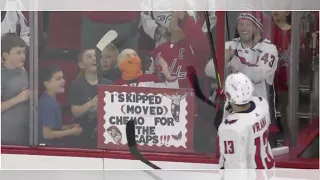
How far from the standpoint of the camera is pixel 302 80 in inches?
70.4

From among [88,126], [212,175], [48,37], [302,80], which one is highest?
[48,37]

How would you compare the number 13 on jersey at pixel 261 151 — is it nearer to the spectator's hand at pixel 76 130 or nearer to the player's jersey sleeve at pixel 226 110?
the player's jersey sleeve at pixel 226 110

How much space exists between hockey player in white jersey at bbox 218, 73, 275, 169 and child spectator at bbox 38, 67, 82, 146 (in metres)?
0.43

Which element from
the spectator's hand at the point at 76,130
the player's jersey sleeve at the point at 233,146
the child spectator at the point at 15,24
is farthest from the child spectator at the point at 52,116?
the player's jersey sleeve at the point at 233,146

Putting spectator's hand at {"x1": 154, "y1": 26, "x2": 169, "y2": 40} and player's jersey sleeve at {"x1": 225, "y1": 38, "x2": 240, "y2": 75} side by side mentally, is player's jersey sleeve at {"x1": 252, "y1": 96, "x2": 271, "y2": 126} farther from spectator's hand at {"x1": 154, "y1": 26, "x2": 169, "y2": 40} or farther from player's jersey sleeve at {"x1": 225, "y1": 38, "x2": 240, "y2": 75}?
spectator's hand at {"x1": 154, "y1": 26, "x2": 169, "y2": 40}

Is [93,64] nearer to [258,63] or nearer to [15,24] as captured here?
[15,24]

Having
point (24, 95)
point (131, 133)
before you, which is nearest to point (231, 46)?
point (131, 133)

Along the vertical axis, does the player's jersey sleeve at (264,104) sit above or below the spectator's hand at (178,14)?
below

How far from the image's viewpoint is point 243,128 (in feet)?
5.80

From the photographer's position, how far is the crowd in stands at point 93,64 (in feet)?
5.79

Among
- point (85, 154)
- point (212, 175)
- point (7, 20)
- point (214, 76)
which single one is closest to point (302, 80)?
point (214, 76)

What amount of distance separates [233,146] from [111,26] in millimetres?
492

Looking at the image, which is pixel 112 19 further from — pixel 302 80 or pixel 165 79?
pixel 302 80

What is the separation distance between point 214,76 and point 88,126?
393 millimetres
